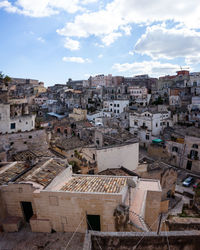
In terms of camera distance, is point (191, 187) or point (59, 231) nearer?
point (59, 231)

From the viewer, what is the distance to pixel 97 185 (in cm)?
887

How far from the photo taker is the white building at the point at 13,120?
17.0 meters

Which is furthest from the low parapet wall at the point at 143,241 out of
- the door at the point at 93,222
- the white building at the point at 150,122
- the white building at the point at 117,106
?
the white building at the point at 117,106

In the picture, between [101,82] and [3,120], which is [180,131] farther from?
[101,82]

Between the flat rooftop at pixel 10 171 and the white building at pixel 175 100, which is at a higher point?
the white building at pixel 175 100

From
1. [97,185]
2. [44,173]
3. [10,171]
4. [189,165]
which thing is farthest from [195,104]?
[10,171]

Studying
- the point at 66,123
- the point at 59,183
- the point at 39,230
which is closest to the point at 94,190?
the point at 59,183

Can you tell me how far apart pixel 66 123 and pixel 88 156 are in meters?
18.3

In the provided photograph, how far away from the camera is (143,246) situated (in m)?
5.09

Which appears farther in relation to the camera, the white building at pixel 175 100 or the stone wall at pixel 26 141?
the white building at pixel 175 100

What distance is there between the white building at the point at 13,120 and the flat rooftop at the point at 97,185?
1041cm

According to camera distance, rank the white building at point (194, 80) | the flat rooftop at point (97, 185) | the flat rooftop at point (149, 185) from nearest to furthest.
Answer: the flat rooftop at point (97, 185) < the flat rooftop at point (149, 185) < the white building at point (194, 80)

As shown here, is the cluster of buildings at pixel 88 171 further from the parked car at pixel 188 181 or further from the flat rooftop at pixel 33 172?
the parked car at pixel 188 181

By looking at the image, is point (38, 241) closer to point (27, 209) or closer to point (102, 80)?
point (27, 209)
